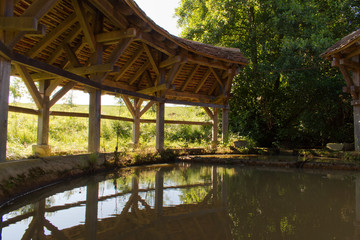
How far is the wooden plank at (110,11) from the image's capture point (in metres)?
5.72

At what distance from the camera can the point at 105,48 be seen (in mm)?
7336

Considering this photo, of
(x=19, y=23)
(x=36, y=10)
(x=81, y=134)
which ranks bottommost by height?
(x=81, y=134)

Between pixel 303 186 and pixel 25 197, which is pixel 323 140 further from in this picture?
pixel 25 197

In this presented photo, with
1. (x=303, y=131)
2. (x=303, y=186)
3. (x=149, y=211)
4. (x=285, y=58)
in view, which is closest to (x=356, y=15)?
(x=285, y=58)

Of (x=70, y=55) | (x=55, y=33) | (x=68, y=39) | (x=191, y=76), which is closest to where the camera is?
(x=55, y=33)

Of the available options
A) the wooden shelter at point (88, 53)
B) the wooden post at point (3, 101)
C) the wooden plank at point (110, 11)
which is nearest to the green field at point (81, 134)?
the wooden post at point (3, 101)

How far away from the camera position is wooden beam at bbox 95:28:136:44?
6.50 m

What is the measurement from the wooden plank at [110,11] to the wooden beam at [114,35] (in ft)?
0.57

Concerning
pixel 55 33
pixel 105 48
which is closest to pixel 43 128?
pixel 55 33

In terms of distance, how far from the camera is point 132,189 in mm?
4797

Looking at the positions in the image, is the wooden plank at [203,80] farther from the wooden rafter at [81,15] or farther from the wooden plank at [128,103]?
the wooden rafter at [81,15]

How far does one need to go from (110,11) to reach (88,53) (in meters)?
2.87

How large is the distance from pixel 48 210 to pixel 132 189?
158 centimetres

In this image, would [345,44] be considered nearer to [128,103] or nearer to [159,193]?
[128,103]
